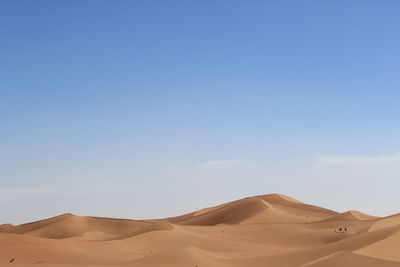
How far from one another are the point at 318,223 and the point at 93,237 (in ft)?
65.6

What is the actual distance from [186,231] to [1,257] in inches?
739

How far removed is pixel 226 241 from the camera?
126 feet

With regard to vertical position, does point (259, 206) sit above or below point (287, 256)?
above

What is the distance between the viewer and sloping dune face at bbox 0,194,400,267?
1010 inches

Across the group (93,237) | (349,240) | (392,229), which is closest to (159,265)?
(349,240)

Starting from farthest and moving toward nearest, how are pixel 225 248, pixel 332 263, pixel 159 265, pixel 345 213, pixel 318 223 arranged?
pixel 345 213
pixel 318 223
pixel 225 248
pixel 159 265
pixel 332 263

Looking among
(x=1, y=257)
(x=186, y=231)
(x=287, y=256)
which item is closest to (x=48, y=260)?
(x=1, y=257)

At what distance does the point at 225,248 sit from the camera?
35.6 meters

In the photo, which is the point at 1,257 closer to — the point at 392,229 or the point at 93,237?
the point at 392,229

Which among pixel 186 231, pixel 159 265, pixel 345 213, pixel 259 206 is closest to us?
pixel 159 265

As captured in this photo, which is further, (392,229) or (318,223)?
(318,223)

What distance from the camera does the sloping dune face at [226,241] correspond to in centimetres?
2565

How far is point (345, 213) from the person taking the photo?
Answer: 2185 inches

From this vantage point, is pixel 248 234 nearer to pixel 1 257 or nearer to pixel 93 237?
pixel 93 237
